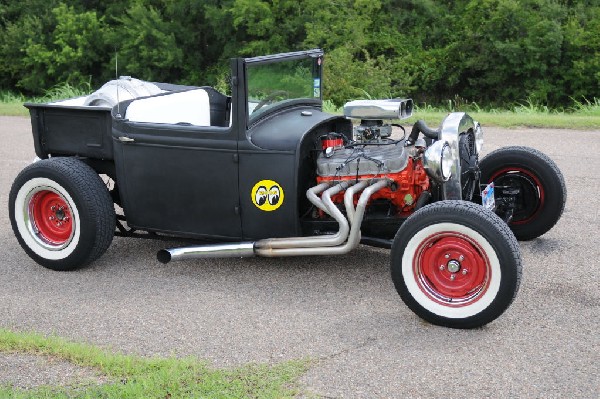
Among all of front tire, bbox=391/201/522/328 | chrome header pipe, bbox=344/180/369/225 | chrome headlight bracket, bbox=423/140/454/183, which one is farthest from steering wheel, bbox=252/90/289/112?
front tire, bbox=391/201/522/328

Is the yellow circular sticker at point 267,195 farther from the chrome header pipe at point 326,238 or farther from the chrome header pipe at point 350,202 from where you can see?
the chrome header pipe at point 350,202

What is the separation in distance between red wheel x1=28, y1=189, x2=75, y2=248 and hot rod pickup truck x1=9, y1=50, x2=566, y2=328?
0.01m

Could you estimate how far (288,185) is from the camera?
5.16 metres

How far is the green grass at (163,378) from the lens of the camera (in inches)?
150

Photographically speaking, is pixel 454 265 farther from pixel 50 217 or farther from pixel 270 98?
pixel 50 217

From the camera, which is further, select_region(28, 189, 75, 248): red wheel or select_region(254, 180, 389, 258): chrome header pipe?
select_region(28, 189, 75, 248): red wheel

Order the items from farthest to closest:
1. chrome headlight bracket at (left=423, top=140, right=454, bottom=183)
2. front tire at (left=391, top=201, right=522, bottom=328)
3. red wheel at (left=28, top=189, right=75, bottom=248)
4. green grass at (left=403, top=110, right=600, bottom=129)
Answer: green grass at (left=403, top=110, right=600, bottom=129), red wheel at (left=28, top=189, right=75, bottom=248), chrome headlight bracket at (left=423, top=140, right=454, bottom=183), front tire at (left=391, top=201, right=522, bottom=328)

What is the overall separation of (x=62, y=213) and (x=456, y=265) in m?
2.87

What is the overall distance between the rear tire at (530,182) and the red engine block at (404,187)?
99 centimetres

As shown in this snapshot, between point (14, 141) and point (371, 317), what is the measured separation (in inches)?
323

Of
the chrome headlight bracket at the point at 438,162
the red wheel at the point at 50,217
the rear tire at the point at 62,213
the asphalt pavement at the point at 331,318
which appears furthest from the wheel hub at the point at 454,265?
the red wheel at the point at 50,217

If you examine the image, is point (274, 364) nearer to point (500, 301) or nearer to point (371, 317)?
point (371, 317)

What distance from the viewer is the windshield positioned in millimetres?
5348

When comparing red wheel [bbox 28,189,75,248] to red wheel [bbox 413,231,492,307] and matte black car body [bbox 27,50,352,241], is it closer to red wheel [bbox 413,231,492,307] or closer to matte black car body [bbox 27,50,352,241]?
matte black car body [bbox 27,50,352,241]
